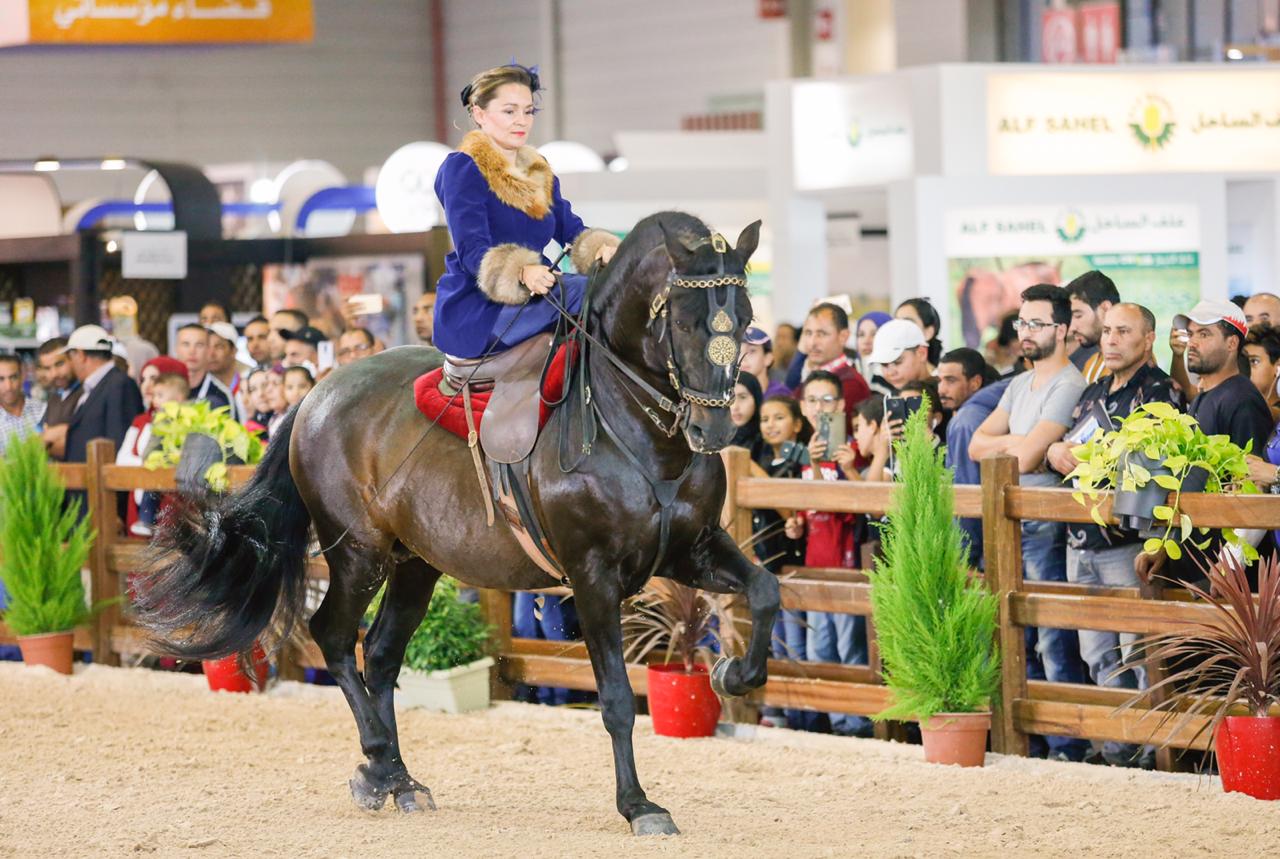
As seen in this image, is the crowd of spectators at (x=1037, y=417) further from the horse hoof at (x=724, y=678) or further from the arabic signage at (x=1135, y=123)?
the arabic signage at (x=1135, y=123)

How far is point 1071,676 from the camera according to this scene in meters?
6.52

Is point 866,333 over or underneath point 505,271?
underneath

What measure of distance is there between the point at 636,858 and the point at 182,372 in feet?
18.3

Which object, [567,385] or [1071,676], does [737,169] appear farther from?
[567,385]

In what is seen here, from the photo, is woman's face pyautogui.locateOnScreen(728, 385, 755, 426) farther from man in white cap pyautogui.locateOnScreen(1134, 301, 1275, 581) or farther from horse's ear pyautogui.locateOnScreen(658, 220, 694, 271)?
horse's ear pyautogui.locateOnScreen(658, 220, 694, 271)

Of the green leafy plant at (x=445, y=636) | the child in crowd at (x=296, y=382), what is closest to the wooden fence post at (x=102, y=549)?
the child in crowd at (x=296, y=382)

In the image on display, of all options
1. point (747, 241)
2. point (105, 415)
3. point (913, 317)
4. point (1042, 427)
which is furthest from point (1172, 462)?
point (105, 415)

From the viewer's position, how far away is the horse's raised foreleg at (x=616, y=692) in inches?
201

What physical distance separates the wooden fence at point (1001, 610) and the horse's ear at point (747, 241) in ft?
6.15

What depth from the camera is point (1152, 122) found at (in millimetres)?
11891

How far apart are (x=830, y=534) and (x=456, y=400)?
234 cm

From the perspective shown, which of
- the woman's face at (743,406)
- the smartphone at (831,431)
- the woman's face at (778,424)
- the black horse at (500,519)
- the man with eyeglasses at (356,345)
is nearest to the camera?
the black horse at (500,519)

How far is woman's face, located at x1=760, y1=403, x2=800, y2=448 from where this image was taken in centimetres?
765

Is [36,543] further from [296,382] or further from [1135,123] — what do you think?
[1135,123]
